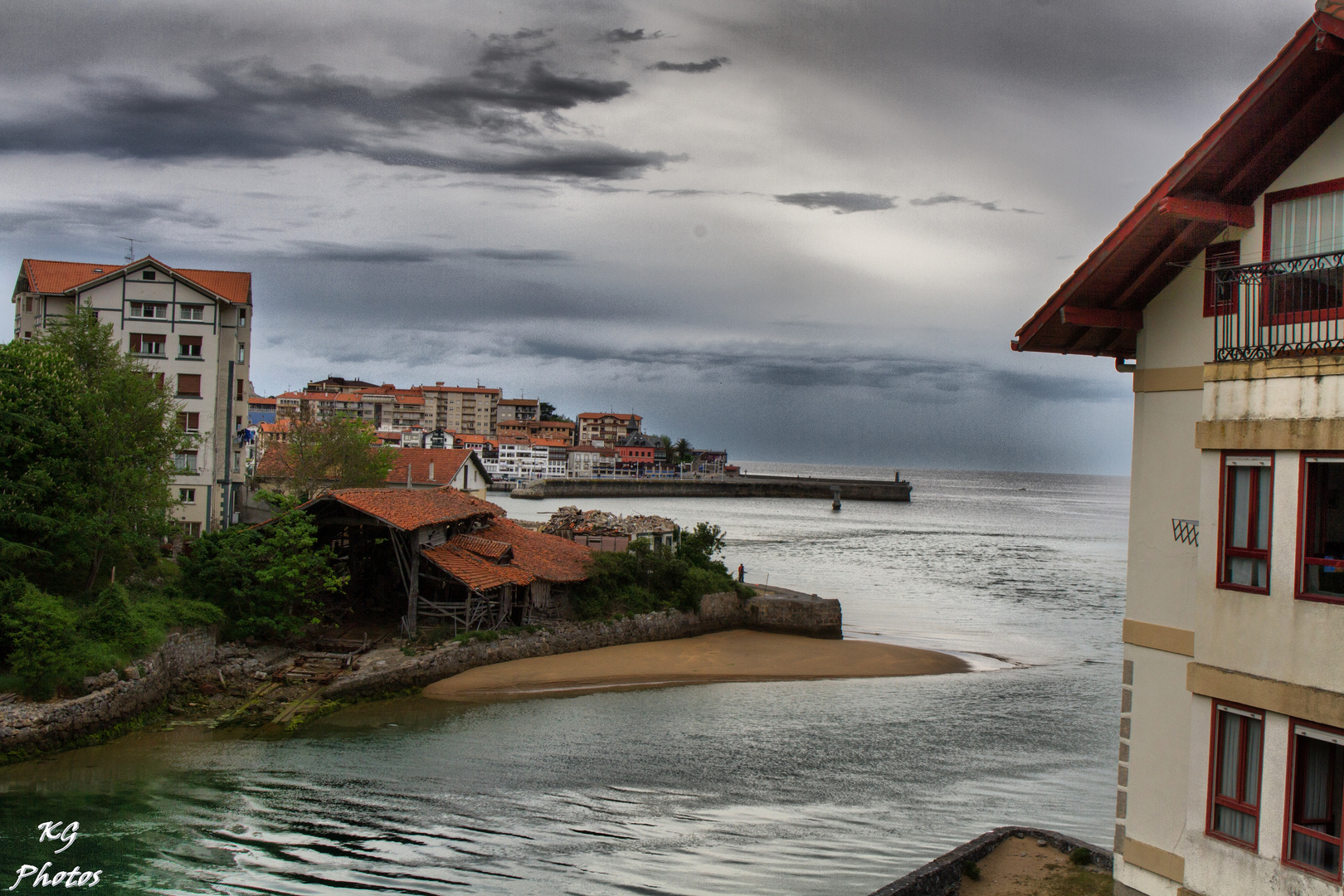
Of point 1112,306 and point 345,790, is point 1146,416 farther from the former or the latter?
point 345,790

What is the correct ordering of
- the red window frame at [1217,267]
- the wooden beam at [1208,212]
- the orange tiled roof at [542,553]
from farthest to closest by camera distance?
the orange tiled roof at [542,553]
the red window frame at [1217,267]
the wooden beam at [1208,212]

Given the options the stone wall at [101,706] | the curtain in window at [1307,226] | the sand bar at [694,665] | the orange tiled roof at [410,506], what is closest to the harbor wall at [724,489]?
the orange tiled roof at [410,506]

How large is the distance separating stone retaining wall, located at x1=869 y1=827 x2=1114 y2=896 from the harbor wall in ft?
462

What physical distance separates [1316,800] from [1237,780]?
651 millimetres

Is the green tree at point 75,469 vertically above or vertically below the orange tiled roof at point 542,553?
above

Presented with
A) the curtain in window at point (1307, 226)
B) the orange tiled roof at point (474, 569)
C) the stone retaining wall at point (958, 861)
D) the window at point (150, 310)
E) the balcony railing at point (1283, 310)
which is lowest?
the stone retaining wall at point (958, 861)

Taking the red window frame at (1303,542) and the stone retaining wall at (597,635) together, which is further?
the stone retaining wall at (597,635)

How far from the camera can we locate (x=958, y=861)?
35.8ft

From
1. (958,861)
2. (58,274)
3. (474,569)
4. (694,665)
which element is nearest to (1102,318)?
(958,861)

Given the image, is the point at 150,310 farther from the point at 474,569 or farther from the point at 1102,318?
the point at 1102,318

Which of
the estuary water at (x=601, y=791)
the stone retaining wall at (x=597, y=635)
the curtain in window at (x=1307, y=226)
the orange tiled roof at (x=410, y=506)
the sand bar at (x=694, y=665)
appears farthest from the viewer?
the orange tiled roof at (x=410, y=506)

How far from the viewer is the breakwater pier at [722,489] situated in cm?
15575

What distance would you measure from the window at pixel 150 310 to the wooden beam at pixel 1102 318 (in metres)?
39.0

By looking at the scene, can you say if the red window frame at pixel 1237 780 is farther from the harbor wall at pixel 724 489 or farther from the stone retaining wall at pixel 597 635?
the harbor wall at pixel 724 489
